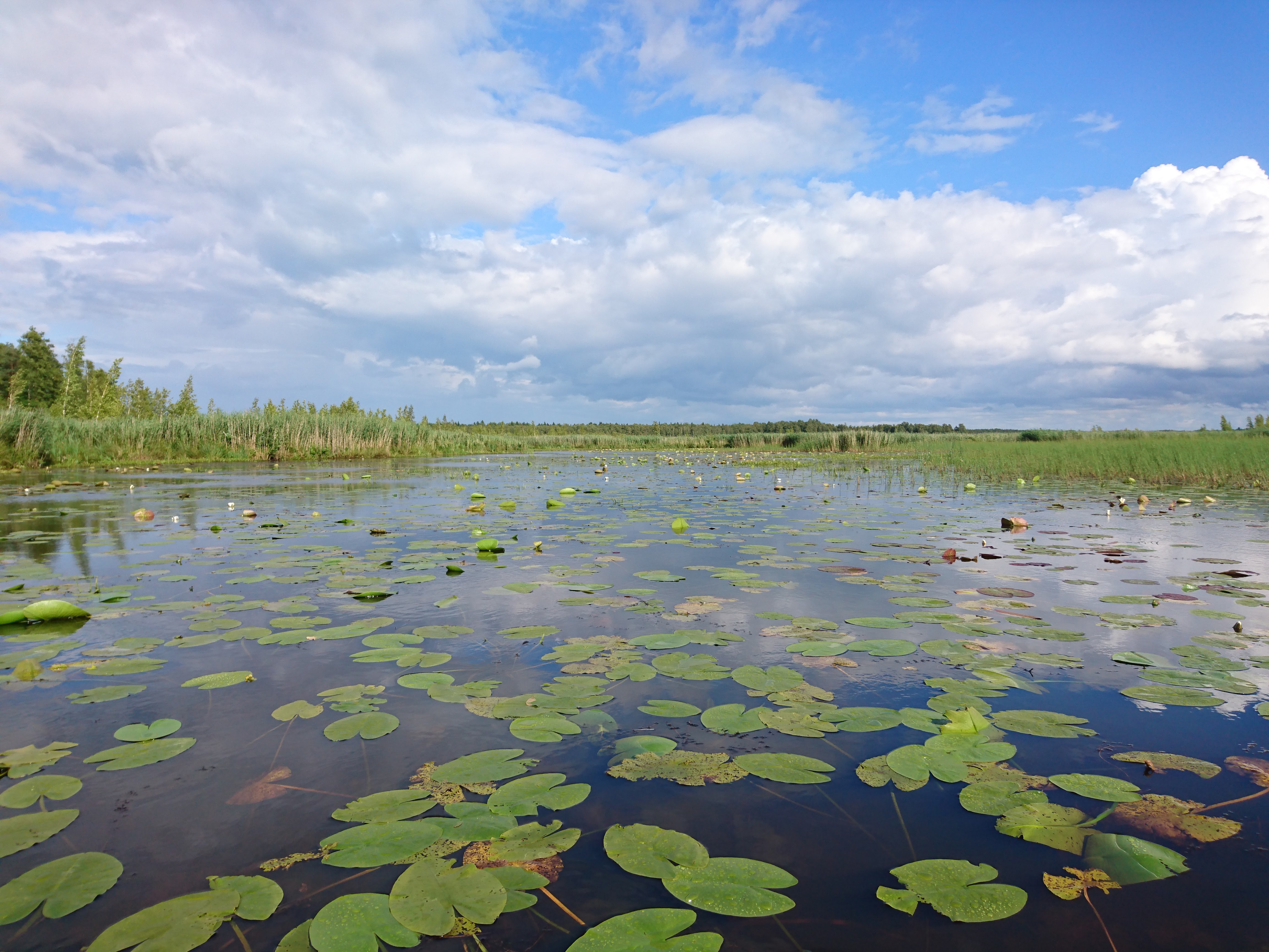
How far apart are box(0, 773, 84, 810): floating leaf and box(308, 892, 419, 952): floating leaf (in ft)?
3.30

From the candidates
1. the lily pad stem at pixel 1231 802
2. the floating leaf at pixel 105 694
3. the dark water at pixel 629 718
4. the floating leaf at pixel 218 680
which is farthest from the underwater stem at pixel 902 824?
the floating leaf at pixel 105 694

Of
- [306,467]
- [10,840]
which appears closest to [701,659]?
[10,840]

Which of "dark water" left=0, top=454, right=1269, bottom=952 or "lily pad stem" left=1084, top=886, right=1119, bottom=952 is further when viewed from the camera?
"dark water" left=0, top=454, right=1269, bottom=952

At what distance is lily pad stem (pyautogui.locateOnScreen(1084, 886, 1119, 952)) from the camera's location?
149cm

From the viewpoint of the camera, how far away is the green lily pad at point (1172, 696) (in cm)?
284

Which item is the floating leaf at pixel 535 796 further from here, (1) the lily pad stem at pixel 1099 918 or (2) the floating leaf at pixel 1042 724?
(2) the floating leaf at pixel 1042 724

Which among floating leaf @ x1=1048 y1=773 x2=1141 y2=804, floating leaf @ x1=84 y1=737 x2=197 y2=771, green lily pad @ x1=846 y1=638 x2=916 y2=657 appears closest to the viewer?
floating leaf @ x1=1048 y1=773 x2=1141 y2=804

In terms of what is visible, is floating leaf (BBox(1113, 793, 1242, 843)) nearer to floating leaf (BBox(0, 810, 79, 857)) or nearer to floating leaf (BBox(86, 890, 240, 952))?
floating leaf (BBox(86, 890, 240, 952))

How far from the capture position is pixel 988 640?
3.72 metres

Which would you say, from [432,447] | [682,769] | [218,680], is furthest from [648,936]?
[432,447]

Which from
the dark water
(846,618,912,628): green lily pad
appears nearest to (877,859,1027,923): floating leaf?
the dark water

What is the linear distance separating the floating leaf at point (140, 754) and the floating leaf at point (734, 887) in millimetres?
2068

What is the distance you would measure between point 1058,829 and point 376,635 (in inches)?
138

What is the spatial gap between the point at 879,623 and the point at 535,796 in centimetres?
280
